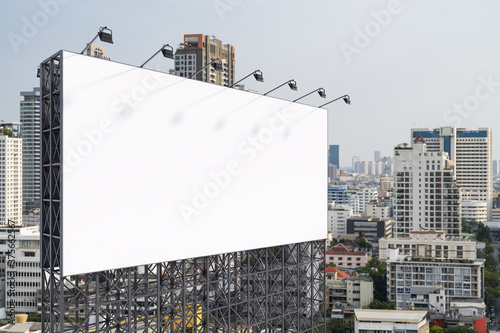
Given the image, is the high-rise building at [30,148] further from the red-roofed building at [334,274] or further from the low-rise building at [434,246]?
the low-rise building at [434,246]

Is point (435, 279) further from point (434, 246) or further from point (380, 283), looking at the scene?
point (380, 283)

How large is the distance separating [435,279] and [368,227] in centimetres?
2827

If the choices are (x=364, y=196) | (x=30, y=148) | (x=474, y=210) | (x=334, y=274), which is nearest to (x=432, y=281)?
(x=334, y=274)

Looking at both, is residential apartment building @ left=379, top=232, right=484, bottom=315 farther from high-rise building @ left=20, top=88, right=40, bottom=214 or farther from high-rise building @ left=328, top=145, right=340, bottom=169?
high-rise building @ left=328, top=145, right=340, bottom=169

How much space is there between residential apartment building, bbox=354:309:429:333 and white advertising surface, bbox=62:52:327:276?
10526mm

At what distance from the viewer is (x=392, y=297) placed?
84.2 feet

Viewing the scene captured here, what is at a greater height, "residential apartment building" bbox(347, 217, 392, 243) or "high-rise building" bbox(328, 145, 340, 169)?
"high-rise building" bbox(328, 145, 340, 169)

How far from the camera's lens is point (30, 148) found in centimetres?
5509

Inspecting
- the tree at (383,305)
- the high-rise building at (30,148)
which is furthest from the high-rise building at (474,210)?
the high-rise building at (30,148)

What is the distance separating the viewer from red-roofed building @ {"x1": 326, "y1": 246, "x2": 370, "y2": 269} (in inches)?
1411

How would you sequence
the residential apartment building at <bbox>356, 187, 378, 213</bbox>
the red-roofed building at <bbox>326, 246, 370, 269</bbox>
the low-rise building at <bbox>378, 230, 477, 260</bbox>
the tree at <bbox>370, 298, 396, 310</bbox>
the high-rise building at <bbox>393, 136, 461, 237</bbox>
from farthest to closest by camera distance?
the residential apartment building at <bbox>356, 187, 378, 213</bbox> → the high-rise building at <bbox>393, 136, 461, 237</bbox> → the red-roofed building at <bbox>326, 246, 370, 269</bbox> → the low-rise building at <bbox>378, 230, 477, 260</bbox> → the tree at <bbox>370, 298, 396, 310</bbox>

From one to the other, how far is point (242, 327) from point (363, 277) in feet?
62.6

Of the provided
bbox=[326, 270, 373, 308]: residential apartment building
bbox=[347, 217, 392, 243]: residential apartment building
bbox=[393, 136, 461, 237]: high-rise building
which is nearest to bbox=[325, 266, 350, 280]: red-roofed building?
bbox=[326, 270, 373, 308]: residential apartment building

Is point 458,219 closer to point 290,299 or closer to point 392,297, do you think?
point 392,297
